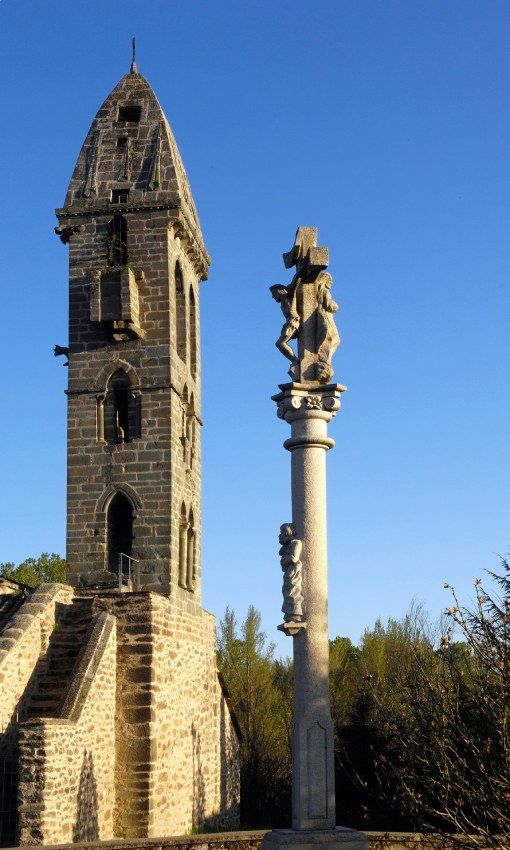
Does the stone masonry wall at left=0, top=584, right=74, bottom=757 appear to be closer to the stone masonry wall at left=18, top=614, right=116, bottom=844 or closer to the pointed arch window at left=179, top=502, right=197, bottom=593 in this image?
the stone masonry wall at left=18, top=614, right=116, bottom=844

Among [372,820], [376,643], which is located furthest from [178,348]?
[376,643]

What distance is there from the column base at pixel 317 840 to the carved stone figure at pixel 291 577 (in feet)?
5.44

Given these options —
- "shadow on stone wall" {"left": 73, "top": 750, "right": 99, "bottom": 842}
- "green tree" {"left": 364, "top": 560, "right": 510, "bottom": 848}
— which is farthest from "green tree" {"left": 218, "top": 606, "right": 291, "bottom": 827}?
"green tree" {"left": 364, "top": 560, "right": 510, "bottom": 848}

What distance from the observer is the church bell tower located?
20.4 metres

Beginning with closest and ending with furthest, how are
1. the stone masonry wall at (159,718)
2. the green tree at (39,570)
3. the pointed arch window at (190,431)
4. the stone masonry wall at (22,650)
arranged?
the stone masonry wall at (22,650) < the stone masonry wall at (159,718) < the pointed arch window at (190,431) < the green tree at (39,570)

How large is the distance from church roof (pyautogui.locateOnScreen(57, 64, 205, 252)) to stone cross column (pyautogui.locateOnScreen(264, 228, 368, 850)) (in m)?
11.4

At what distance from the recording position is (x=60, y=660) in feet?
57.5

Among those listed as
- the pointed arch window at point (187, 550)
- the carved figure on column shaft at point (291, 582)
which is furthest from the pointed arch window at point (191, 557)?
the carved figure on column shaft at point (291, 582)

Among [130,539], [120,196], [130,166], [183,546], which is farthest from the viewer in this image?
[130,166]

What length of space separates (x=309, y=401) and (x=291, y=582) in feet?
5.26

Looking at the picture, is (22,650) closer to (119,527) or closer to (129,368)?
(119,527)

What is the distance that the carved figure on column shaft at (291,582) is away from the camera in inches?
381

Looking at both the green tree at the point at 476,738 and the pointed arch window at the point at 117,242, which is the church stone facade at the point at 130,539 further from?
the green tree at the point at 476,738

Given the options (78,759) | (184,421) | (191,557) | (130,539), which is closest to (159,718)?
(78,759)
